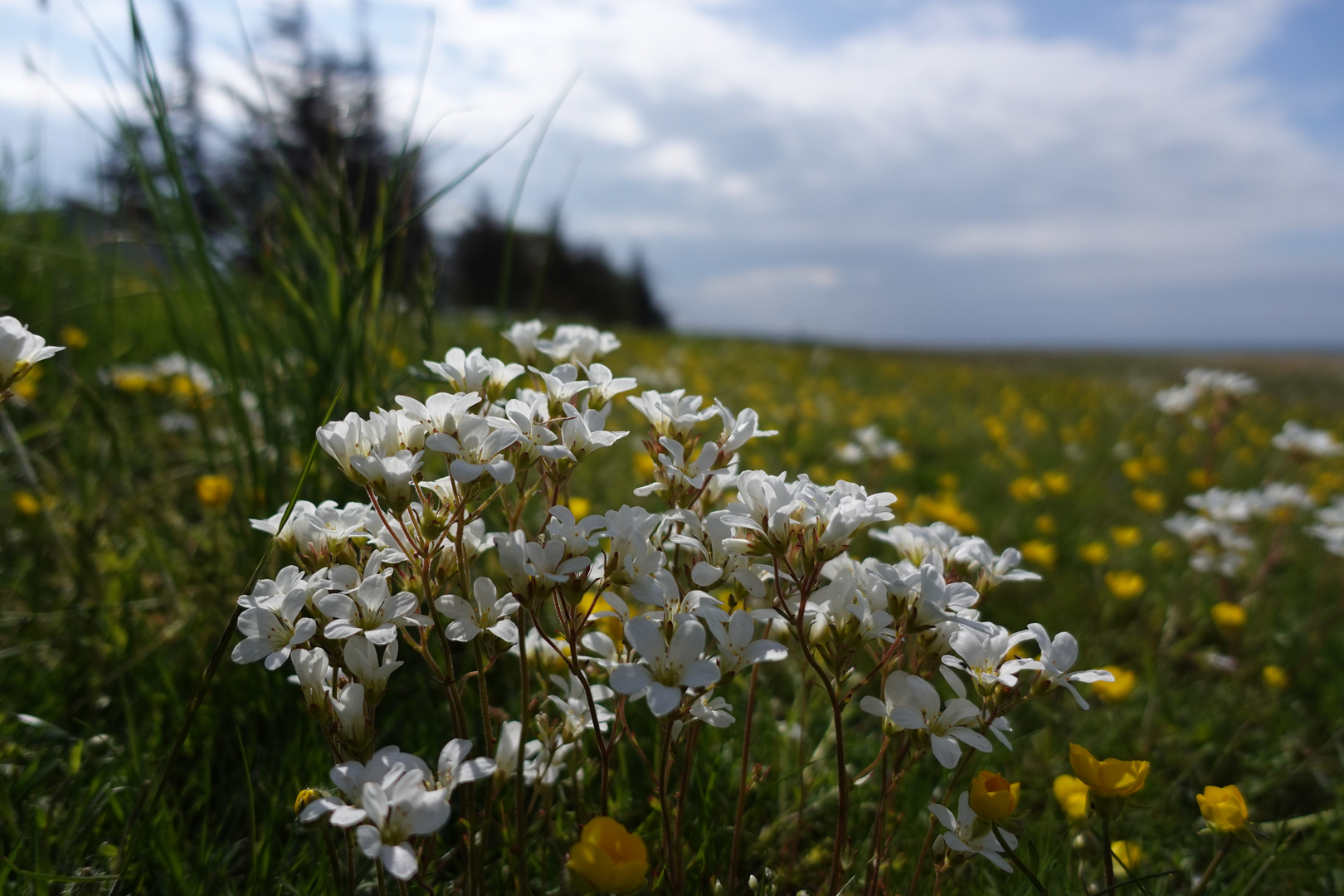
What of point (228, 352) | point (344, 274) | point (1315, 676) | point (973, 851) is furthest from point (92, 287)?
point (1315, 676)

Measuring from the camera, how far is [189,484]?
3.19m

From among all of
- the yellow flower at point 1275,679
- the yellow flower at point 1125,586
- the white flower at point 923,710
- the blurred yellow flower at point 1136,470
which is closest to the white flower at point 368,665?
the white flower at point 923,710

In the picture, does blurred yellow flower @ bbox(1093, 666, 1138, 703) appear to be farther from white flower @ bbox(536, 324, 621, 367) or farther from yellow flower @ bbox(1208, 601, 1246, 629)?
white flower @ bbox(536, 324, 621, 367)

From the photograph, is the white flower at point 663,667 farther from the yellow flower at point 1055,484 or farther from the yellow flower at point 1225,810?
the yellow flower at point 1055,484

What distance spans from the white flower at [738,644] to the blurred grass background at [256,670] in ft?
1.59

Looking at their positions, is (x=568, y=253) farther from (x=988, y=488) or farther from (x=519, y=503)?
(x=519, y=503)

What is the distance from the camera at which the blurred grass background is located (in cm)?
148

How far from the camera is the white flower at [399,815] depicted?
0.86 metres

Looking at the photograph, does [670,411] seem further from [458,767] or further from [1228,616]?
[1228,616]

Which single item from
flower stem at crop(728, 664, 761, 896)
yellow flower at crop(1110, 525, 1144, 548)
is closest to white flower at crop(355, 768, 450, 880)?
flower stem at crop(728, 664, 761, 896)

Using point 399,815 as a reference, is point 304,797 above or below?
below

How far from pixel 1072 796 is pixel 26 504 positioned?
3181 millimetres

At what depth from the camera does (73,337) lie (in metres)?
3.34

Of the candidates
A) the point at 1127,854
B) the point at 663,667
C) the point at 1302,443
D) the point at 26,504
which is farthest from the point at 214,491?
the point at 1302,443
